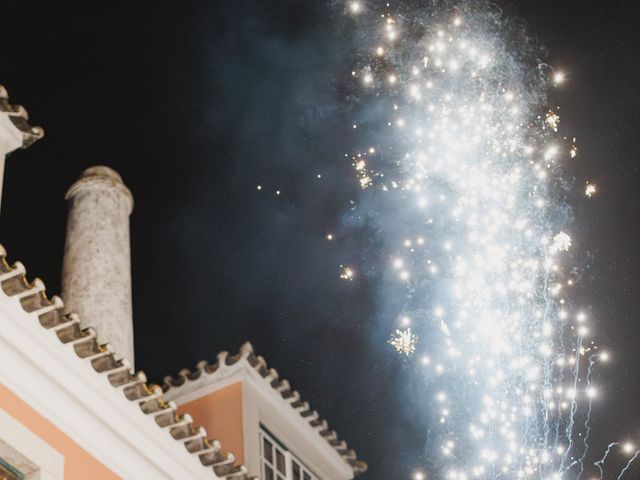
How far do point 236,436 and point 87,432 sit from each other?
142 inches

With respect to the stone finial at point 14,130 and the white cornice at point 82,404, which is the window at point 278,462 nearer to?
the white cornice at point 82,404

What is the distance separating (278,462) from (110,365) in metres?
4.70

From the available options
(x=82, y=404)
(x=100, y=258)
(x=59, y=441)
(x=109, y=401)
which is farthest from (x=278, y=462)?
(x=59, y=441)

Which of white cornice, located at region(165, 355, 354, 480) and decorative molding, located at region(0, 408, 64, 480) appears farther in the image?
white cornice, located at region(165, 355, 354, 480)

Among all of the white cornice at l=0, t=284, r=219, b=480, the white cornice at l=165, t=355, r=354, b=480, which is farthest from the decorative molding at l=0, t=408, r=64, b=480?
the white cornice at l=165, t=355, r=354, b=480

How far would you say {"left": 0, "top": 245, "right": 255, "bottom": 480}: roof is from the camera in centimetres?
777

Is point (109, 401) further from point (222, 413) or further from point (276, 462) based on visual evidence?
point (276, 462)

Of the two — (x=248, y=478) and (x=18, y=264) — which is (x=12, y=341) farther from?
(x=248, y=478)

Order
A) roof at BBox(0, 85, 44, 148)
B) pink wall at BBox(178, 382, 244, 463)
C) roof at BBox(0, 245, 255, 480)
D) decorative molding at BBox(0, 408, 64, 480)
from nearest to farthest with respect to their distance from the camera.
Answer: roof at BBox(0, 245, 255, 480) → decorative molding at BBox(0, 408, 64, 480) → roof at BBox(0, 85, 44, 148) → pink wall at BBox(178, 382, 244, 463)

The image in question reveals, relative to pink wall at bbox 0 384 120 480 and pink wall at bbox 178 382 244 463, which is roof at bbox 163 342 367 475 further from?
pink wall at bbox 0 384 120 480

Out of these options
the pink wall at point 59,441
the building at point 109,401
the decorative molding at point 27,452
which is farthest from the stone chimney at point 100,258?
the decorative molding at point 27,452

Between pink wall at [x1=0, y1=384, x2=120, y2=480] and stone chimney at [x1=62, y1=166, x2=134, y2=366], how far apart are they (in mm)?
4093

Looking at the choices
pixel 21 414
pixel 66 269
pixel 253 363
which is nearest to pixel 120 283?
pixel 66 269

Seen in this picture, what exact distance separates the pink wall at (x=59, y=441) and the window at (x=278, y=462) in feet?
12.3
